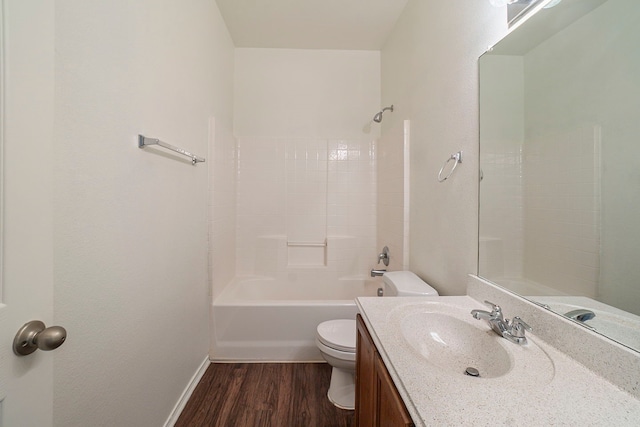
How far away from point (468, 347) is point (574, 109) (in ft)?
2.68

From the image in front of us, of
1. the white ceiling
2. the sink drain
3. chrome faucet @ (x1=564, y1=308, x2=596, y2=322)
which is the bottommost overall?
the sink drain

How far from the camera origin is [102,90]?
32.9 inches

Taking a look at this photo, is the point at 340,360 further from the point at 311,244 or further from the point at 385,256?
the point at 311,244

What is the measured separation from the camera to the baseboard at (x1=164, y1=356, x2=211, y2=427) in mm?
1300

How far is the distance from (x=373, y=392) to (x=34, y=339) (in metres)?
0.91

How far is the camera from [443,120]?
138 centimetres

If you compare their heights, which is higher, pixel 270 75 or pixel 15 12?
pixel 270 75

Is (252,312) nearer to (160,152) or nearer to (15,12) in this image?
(160,152)

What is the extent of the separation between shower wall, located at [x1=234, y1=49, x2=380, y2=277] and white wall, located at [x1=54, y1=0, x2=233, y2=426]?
35.3 inches

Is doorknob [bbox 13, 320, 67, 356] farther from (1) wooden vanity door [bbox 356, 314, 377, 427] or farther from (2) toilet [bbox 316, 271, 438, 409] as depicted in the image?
(2) toilet [bbox 316, 271, 438, 409]

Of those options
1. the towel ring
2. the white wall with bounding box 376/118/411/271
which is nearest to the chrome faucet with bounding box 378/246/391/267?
the white wall with bounding box 376/118/411/271

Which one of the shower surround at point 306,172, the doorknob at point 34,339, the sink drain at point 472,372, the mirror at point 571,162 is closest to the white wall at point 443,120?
the mirror at point 571,162

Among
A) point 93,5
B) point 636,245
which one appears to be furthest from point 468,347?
point 93,5

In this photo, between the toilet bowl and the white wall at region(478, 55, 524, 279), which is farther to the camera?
the toilet bowl
